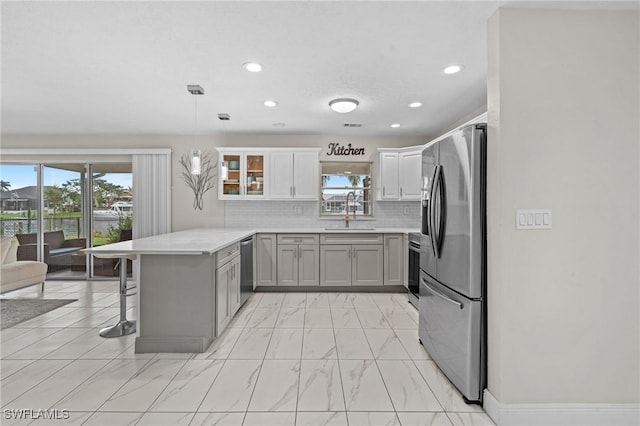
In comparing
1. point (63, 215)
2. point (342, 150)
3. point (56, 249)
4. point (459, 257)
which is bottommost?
point (56, 249)

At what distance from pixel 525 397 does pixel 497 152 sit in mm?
1489

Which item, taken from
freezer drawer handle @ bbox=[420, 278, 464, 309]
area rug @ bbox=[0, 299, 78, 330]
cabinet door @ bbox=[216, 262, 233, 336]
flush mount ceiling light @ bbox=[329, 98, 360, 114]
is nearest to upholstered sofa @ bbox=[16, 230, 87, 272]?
area rug @ bbox=[0, 299, 78, 330]

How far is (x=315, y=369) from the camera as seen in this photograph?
2615 mm

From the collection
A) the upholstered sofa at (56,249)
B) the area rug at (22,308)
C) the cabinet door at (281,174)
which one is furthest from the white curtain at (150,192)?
the cabinet door at (281,174)

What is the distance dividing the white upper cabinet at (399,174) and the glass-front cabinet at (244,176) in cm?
192

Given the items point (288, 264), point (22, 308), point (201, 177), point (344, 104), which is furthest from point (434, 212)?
point (22, 308)

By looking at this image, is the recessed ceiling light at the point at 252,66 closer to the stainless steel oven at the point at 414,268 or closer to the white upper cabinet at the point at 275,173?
the white upper cabinet at the point at 275,173

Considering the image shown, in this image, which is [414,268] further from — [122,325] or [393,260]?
[122,325]

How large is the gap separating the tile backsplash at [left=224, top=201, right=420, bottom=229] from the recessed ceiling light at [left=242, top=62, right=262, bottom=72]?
2887 millimetres

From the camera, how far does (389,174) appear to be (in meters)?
5.41

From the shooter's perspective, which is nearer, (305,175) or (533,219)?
(533,219)

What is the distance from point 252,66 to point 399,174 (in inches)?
126

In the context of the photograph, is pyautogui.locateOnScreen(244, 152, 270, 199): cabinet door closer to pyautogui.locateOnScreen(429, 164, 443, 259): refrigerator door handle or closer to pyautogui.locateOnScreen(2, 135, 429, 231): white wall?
pyautogui.locateOnScreen(2, 135, 429, 231): white wall

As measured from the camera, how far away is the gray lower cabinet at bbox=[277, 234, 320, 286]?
4980 mm
